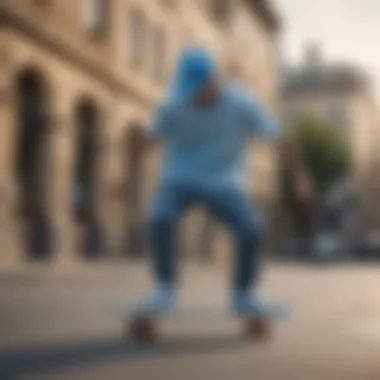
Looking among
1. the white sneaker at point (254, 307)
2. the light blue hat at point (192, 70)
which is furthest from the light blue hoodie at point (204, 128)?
the white sneaker at point (254, 307)

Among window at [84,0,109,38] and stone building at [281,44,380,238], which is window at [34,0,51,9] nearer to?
window at [84,0,109,38]

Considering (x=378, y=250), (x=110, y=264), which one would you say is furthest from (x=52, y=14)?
(x=378, y=250)

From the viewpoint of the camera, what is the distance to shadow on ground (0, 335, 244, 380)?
0.82 meters

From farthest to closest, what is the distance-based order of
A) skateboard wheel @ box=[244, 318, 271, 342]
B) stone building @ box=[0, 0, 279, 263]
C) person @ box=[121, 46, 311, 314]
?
1. skateboard wheel @ box=[244, 318, 271, 342]
2. person @ box=[121, 46, 311, 314]
3. stone building @ box=[0, 0, 279, 263]

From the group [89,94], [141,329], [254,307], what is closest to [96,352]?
[141,329]

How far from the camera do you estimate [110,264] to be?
70cm

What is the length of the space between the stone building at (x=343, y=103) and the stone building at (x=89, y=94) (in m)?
0.04

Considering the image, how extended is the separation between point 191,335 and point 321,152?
232 mm

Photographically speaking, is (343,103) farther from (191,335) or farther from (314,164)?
(191,335)

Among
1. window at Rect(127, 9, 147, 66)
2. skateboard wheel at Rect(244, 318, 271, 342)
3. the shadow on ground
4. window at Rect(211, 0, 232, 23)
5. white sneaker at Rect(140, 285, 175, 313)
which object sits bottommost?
the shadow on ground

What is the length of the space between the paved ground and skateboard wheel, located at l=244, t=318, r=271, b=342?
11mm

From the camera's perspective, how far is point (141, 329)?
2.81ft

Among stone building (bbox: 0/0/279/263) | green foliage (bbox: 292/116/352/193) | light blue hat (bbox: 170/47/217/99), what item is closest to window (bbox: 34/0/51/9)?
stone building (bbox: 0/0/279/263)

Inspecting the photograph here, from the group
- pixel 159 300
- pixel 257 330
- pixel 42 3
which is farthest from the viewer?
pixel 257 330
